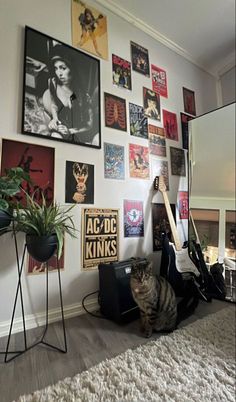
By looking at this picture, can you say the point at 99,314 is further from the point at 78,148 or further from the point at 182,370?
the point at 78,148

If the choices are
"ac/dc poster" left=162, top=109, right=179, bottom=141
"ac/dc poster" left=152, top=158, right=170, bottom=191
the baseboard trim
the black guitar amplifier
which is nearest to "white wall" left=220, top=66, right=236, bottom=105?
"ac/dc poster" left=162, top=109, right=179, bottom=141

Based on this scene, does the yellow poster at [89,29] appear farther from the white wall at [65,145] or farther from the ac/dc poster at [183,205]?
the ac/dc poster at [183,205]

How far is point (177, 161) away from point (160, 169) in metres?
0.25

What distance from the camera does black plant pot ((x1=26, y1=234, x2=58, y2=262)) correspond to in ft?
3.17

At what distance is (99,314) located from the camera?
1368 millimetres

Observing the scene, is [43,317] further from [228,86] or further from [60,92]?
[228,86]

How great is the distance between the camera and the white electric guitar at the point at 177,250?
165cm

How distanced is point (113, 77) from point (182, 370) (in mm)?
1816

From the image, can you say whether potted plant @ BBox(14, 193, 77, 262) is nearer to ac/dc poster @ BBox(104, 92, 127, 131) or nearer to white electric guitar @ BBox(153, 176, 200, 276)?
ac/dc poster @ BBox(104, 92, 127, 131)

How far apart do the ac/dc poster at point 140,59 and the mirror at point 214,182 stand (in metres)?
0.64

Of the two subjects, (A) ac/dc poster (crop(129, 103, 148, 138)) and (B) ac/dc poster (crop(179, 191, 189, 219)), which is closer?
Result: (A) ac/dc poster (crop(129, 103, 148, 138))

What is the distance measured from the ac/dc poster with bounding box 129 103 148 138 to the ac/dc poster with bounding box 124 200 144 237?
0.56 meters

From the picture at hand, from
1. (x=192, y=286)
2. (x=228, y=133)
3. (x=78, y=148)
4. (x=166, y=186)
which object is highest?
(x=228, y=133)

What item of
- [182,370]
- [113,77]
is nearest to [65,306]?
[182,370]
